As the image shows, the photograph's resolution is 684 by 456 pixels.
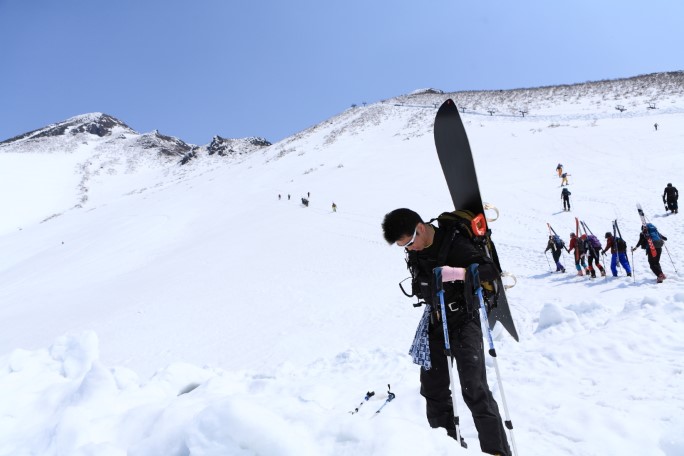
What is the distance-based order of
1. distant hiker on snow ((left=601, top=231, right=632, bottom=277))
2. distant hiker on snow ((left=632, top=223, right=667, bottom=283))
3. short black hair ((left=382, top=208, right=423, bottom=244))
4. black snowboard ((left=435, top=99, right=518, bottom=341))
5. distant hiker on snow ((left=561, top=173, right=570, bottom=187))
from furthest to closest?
distant hiker on snow ((left=561, top=173, right=570, bottom=187)) < distant hiker on snow ((left=601, top=231, right=632, bottom=277)) < distant hiker on snow ((left=632, top=223, right=667, bottom=283)) < black snowboard ((left=435, top=99, right=518, bottom=341)) < short black hair ((left=382, top=208, right=423, bottom=244))

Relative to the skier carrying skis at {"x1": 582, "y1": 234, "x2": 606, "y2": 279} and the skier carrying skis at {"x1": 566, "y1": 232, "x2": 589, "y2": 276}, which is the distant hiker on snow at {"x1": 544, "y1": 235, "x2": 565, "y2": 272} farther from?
the skier carrying skis at {"x1": 582, "y1": 234, "x2": 606, "y2": 279}

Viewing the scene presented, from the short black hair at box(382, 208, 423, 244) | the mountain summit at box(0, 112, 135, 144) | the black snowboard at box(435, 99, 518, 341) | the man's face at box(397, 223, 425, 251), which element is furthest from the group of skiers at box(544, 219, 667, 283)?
the mountain summit at box(0, 112, 135, 144)

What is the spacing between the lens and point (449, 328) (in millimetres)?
3412

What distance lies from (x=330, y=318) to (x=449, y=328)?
821cm

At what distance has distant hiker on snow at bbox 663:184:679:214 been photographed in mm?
14953

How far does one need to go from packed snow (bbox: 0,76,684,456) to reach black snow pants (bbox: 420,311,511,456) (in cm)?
36

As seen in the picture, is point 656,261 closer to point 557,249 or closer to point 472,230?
point 557,249

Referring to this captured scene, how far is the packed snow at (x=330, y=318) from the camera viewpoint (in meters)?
3.38

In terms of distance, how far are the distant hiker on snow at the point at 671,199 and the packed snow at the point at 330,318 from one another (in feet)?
1.63

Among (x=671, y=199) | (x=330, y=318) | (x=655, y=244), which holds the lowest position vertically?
(x=330, y=318)

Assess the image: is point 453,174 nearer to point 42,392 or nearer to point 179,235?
point 42,392

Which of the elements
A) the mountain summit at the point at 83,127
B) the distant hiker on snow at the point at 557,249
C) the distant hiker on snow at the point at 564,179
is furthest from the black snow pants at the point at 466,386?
the mountain summit at the point at 83,127

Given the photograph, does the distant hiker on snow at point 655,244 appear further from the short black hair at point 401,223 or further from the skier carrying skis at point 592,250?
the short black hair at point 401,223

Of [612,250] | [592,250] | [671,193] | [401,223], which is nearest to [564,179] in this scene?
[671,193]
